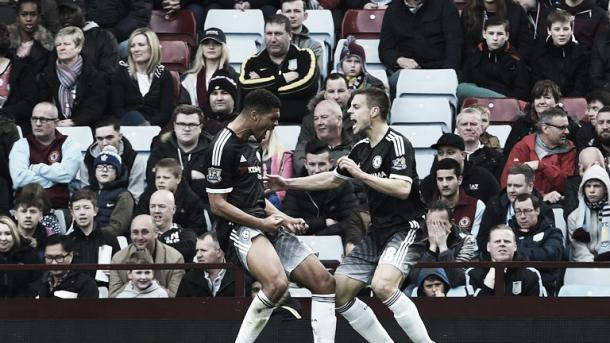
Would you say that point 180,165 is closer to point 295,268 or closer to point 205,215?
point 205,215

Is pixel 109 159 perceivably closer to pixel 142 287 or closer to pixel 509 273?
pixel 142 287

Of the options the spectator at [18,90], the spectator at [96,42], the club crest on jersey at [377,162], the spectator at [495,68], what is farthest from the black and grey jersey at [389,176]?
the spectator at [96,42]

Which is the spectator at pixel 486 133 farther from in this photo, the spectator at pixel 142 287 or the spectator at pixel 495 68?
the spectator at pixel 142 287

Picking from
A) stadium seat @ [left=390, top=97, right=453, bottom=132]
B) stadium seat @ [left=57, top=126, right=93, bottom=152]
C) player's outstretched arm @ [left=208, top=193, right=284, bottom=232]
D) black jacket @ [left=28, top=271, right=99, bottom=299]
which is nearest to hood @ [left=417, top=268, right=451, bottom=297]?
player's outstretched arm @ [left=208, top=193, right=284, bottom=232]

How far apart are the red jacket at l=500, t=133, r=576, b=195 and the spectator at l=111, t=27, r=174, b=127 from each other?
3.14 metres

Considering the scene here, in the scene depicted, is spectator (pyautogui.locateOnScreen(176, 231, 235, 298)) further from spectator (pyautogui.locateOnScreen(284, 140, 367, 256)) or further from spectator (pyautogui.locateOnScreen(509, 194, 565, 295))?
spectator (pyautogui.locateOnScreen(509, 194, 565, 295))

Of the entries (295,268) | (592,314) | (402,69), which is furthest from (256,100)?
(402,69)

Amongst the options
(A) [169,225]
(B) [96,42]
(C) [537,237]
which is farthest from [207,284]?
(B) [96,42]

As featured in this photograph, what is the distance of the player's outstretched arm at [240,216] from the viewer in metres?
10.0

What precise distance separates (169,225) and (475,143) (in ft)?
8.98

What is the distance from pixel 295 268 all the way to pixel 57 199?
3647 millimetres

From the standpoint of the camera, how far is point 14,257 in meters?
12.2

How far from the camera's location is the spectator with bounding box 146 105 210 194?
42.7 ft

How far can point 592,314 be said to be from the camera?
11.6 meters
